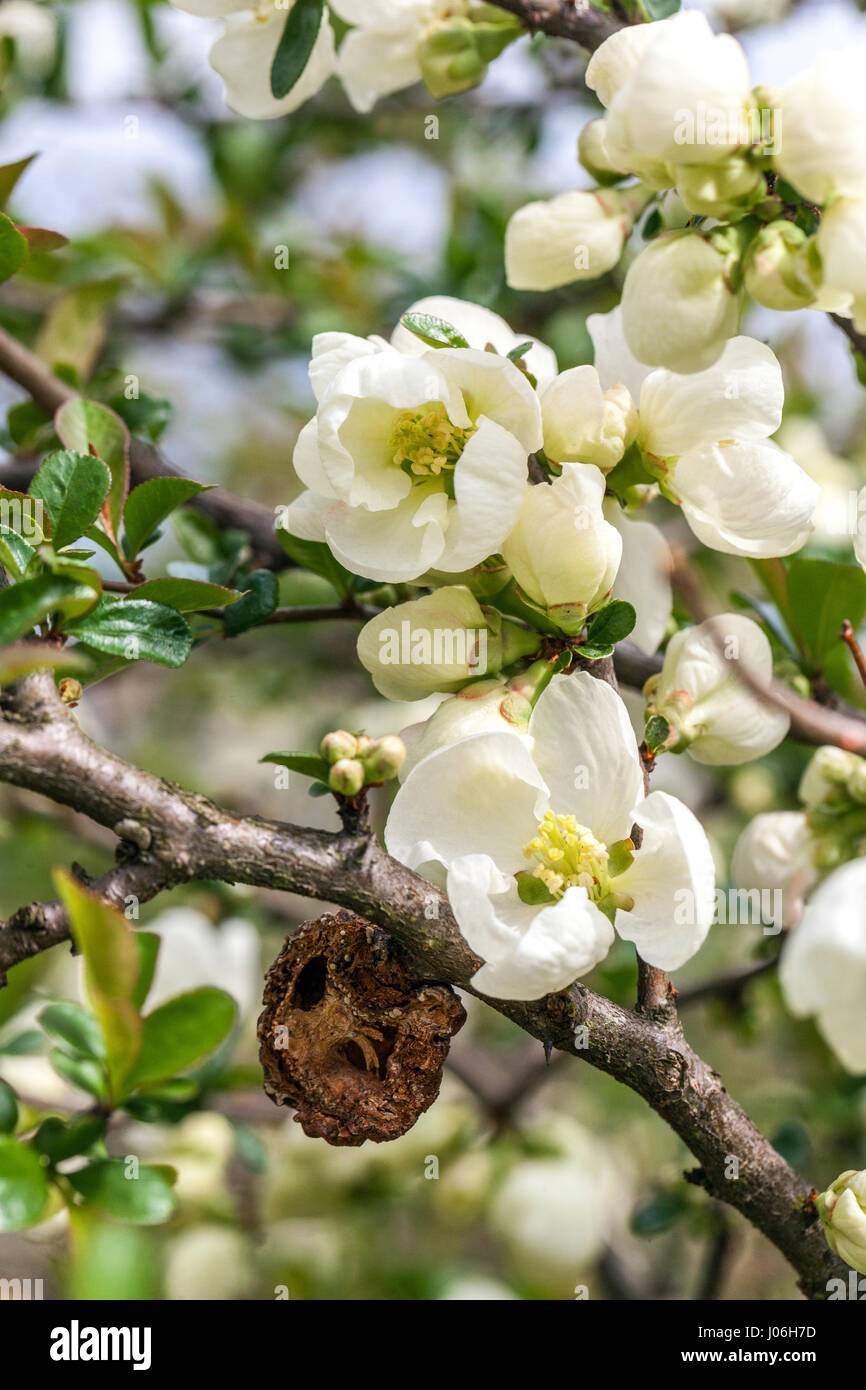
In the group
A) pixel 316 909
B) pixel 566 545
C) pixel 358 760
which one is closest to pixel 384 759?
pixel 358 760

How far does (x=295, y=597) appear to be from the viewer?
49.4 inches

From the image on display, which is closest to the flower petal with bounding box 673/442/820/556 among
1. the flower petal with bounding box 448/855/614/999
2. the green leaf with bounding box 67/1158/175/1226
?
the flower petal with bounding box 448/855/614/999

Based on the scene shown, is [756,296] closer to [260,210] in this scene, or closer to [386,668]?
[386,668]

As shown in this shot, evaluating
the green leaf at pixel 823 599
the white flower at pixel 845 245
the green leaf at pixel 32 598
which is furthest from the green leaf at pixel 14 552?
the green leaf at pixel 823 599

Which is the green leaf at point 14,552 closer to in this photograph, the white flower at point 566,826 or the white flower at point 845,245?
the white flower at point 566,826

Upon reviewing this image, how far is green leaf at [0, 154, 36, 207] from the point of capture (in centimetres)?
80

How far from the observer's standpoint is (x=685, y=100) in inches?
18.1

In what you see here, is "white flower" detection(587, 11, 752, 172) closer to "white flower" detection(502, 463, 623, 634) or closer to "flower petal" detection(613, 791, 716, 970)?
"white flower" detection(502, 463, 623, 634)

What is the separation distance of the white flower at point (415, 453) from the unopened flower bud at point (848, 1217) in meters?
0.36

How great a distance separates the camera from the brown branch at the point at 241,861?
1.64 ft

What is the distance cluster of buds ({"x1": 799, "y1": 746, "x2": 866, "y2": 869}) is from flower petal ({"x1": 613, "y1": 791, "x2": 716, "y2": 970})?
0.82 ft

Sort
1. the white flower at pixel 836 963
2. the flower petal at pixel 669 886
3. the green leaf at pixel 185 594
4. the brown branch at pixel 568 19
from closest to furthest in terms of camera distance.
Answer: the white flower at pixel 836 963, the flower petal at pixel 669 886, the green leaf at pixel 185 594, the brown branch at pixel 568 19

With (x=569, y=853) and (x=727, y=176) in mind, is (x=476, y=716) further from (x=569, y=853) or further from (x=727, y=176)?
(x=727, y=176)
